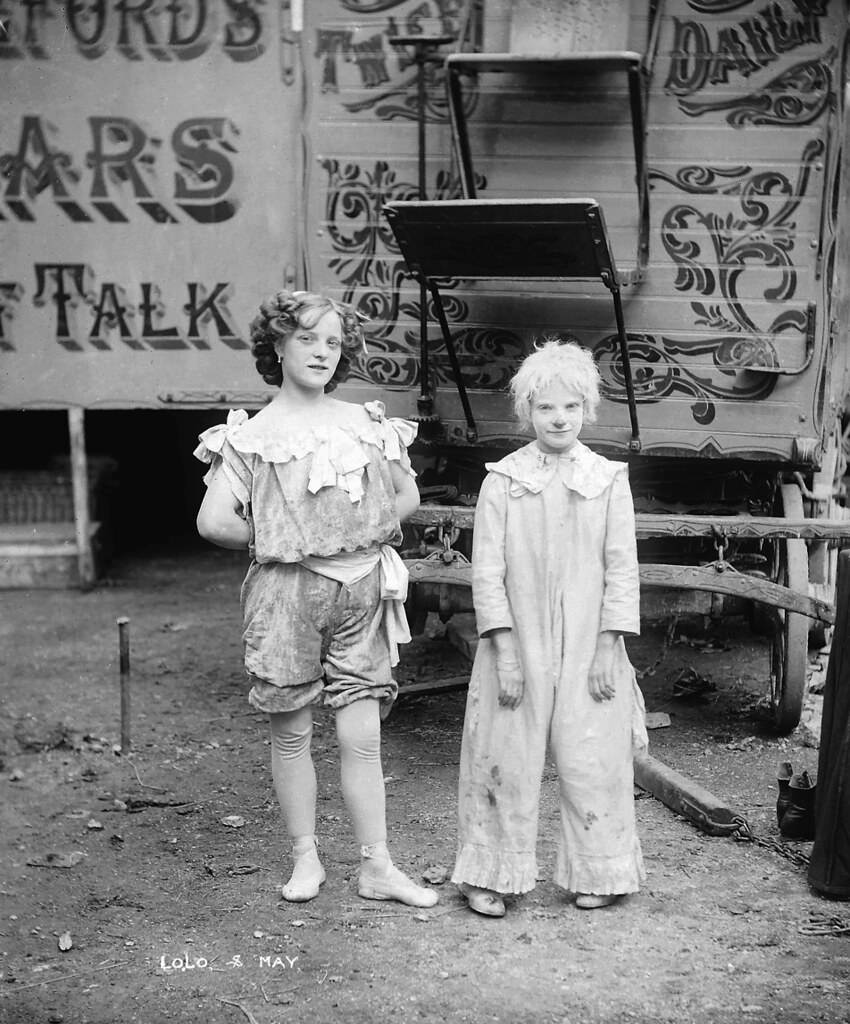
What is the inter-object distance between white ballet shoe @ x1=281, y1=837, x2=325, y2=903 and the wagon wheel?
7.49 feet

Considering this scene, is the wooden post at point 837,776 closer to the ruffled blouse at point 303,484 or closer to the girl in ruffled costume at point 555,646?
the girl in ruffled costume at point 555,646

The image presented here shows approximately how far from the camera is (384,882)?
12.6 feet

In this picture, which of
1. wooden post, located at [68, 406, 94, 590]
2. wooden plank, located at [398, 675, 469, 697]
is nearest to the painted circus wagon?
wooden plank, located at [398, 675, 469, 697]

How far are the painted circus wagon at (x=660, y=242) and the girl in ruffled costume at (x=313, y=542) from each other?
4.02 ft

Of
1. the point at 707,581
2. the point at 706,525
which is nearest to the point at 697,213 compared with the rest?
the point at 706,525

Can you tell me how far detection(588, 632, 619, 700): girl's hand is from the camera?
3617mm

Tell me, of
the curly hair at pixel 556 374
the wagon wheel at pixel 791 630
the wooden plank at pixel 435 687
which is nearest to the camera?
the curly hair at pixel 556 374

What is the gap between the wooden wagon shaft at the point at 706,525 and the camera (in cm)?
503

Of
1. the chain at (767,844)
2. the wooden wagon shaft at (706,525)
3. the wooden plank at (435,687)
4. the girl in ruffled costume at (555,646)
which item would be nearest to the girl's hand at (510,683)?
the girl in ruffled costume at (555,646)

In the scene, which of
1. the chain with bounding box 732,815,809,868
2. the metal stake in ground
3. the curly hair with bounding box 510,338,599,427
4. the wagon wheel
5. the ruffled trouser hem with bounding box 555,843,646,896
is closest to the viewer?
the curly hair with bounding box 510,338,599,427

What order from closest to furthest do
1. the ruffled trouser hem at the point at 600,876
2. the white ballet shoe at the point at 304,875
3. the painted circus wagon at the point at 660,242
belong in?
the ruffled trouser hem at the point at 600,876
the white ballet shoe at the point at 304,875
the painted circus wagon at the point at 660,242

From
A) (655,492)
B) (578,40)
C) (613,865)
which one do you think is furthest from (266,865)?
(578,40)

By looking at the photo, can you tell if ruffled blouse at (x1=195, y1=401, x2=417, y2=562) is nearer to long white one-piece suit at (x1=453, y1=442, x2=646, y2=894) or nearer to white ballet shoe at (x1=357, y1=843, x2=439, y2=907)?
long white one-piece suit at (x1=453, y1=442, x2=646, y2=894)

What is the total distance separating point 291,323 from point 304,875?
5.50 feet
